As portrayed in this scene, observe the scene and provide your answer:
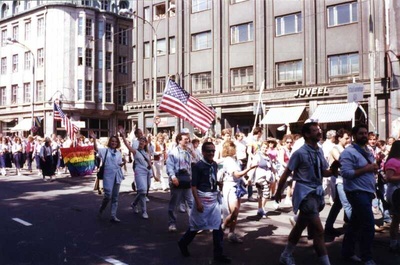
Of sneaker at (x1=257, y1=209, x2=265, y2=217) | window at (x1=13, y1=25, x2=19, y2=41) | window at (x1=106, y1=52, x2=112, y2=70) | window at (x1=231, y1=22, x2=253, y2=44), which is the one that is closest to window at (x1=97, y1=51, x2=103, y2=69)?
window at (x1=106, y1=52, x2=112, y2=70)

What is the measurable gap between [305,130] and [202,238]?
2.98 m

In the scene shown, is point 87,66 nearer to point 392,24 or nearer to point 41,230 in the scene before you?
point 392,24

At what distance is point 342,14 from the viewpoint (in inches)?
1057

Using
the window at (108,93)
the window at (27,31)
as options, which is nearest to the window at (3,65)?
the window at (27,31)

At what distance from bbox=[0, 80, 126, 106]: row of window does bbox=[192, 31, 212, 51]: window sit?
689 inches

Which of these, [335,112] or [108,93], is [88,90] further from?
[335,112]

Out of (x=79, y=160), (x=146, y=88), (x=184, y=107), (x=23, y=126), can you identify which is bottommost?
(x=79, y=160)

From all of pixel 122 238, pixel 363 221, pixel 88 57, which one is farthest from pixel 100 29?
pixel 363 221

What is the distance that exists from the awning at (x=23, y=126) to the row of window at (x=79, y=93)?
224 centimetres

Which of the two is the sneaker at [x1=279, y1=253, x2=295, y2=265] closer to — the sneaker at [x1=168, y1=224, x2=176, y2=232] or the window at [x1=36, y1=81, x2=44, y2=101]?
the sneaker at [x1=168, y1=224, x2=176, y2=232]

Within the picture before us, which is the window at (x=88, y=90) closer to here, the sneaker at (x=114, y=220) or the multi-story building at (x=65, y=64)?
the multi-story building at (x=65, y=64)

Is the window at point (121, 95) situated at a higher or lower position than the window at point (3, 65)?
lower

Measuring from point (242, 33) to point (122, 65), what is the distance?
23.4m

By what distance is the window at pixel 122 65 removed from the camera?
50.9 metres
